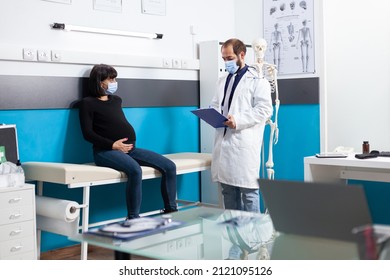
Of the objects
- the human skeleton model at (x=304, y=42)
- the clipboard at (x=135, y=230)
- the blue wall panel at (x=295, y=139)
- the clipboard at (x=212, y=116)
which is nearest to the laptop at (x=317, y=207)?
the clipboard at (x=135, y=230)

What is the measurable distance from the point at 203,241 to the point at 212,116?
6.03 ft

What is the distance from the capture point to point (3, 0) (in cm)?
354

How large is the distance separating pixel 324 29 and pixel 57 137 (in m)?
2.23

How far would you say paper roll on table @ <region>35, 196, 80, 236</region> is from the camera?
333 cm

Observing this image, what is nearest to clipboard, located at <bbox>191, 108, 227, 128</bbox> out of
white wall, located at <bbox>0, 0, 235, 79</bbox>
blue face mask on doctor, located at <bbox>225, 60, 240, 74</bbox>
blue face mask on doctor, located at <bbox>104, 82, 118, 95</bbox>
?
blue face mask on doctor, located at <bbox>225, 60, 240, 74</bbox>

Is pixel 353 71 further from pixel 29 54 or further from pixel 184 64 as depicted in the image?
pixel 29 54

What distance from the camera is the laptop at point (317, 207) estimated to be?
1472mm

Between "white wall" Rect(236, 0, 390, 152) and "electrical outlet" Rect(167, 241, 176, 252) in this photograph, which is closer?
"electrical outlet" Rect(167, 241, 176, 252)

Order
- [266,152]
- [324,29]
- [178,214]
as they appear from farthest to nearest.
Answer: [266,152] → [324,29] → [178,214]

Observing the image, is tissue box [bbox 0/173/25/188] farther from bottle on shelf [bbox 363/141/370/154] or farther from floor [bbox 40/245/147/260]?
bottle on shelf [bbox 363/141/370/154]

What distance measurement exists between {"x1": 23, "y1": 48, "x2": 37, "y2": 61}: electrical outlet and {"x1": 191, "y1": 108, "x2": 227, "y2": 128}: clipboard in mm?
1088

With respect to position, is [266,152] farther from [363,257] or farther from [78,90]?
[363,257]

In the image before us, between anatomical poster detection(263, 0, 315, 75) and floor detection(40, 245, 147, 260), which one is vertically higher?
anatomical poster detection(263, 0, 315, 75)
